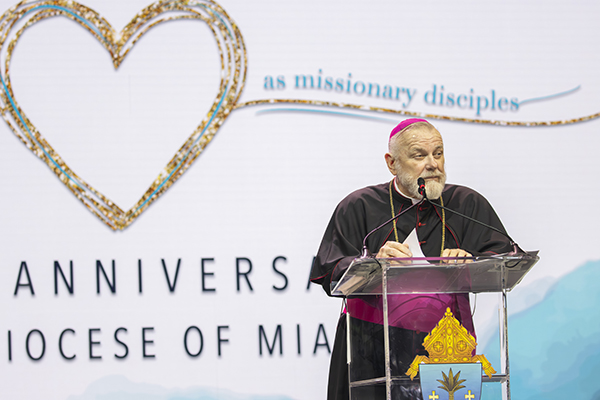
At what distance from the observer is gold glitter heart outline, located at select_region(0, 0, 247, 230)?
3.61m

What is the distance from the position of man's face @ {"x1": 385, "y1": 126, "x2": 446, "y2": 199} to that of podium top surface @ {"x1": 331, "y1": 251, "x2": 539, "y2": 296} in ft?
1.75

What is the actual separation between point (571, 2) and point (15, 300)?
11.7ft

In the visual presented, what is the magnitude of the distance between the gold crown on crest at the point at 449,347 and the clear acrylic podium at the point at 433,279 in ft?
0.14

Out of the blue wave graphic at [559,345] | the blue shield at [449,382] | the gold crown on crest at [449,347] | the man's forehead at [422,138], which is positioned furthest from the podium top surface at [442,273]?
the blue wave graphic at [559,345]

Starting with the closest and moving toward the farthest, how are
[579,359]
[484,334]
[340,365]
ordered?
[484,334] < [340,365] < [579,359]

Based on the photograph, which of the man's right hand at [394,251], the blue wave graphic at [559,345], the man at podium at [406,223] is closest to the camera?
the man's right hand at [394,251]

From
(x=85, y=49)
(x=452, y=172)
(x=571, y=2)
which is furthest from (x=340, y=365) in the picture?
(x=571, y=2)

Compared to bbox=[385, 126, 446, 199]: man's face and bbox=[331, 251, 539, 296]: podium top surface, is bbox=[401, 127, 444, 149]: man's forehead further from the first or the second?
bbox=[331, 251, 539, 296]: podium top surface

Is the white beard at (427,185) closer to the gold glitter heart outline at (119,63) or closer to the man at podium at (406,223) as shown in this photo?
the man at podium at (406,223)

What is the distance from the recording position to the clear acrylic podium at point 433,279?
1.83 m

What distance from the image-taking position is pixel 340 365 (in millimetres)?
2562

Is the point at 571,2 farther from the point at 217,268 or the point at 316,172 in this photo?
the point at 217,268

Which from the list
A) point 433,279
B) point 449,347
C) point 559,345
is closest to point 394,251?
point 433,279

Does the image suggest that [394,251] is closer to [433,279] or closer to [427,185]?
[433,279]
